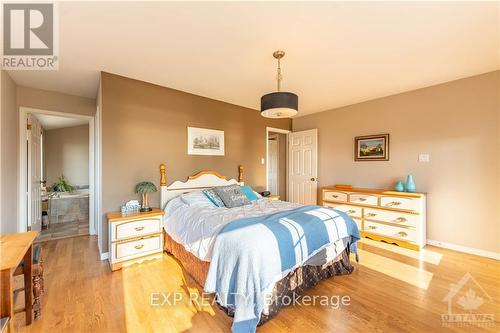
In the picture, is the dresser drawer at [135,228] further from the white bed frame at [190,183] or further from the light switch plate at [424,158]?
the light switch plate at [424,158]

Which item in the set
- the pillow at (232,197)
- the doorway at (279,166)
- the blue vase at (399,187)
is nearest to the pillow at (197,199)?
the pillow at (232,197)

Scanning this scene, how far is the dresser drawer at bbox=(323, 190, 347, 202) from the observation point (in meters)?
3.88

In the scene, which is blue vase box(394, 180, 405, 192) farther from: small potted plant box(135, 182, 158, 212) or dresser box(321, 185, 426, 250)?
small potted plant box(135, 182, 158, 212)

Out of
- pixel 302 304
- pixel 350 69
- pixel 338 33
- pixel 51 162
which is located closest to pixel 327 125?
pixel 350 69

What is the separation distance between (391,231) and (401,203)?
466 mm

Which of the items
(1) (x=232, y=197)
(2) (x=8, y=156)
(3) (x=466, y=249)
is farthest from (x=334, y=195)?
(2) (x=8, y=156)

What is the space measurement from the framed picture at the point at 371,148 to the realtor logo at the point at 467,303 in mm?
2024

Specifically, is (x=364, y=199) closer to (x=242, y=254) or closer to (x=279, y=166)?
(x=279, y=166)

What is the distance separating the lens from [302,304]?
190 centimetres

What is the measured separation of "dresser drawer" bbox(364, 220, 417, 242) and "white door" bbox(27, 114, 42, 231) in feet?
17.5

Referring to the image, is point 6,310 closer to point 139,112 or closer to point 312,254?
point 312,254

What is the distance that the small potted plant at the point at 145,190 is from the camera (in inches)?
110

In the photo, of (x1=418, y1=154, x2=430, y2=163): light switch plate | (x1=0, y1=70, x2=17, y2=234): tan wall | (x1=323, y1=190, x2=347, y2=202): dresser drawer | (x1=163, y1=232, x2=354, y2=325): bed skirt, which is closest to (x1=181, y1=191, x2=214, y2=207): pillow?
(x1=163, y1=232, x2=354, y2=325): bed skirt

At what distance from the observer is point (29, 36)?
1941 millimetres
